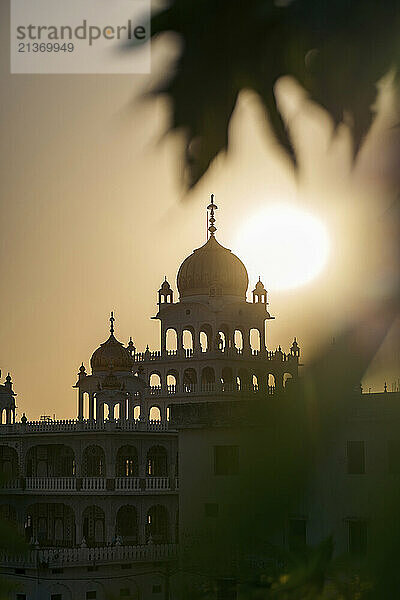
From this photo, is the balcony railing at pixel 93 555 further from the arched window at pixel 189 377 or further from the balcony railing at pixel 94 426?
the arched window at pixel 189 377

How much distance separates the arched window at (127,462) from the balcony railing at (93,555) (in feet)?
24.3

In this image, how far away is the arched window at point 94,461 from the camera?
5562 cm

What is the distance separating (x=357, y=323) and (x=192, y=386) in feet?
181

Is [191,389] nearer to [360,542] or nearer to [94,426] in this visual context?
[94,426]

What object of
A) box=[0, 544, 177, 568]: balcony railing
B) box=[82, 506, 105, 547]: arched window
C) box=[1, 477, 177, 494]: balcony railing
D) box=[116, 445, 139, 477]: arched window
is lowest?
box=[0, 544, 177, 568]: balcony railing

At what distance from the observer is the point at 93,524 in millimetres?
55469

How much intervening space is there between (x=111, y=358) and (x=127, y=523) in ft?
28.3

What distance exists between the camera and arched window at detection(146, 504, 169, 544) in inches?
2125

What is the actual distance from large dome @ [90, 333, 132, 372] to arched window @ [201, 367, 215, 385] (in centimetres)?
421

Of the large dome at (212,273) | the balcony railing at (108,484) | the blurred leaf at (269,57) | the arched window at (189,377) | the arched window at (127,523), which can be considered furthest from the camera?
the large dome at (212,273)

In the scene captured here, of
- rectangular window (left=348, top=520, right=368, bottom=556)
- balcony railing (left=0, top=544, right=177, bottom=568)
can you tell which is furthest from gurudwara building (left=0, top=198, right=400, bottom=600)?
rectangular window (left=348, top=520, right=368, bottom=556)

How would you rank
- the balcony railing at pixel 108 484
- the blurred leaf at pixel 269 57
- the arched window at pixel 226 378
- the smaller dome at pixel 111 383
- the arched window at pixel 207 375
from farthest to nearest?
the arched window at pixel 207 375
the arched window at pixel 226 378
the smaller dome at pixel 111 383
the balcony railing at pixel 108 484
the blurred leaf at pixel 269 57

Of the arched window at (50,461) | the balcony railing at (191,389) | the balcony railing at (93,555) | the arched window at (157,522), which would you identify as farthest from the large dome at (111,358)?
the balcony railing at (93,555)

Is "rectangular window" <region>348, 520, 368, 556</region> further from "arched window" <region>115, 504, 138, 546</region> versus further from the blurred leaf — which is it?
"arched window" <region>115, 504, 138, 546</region>
